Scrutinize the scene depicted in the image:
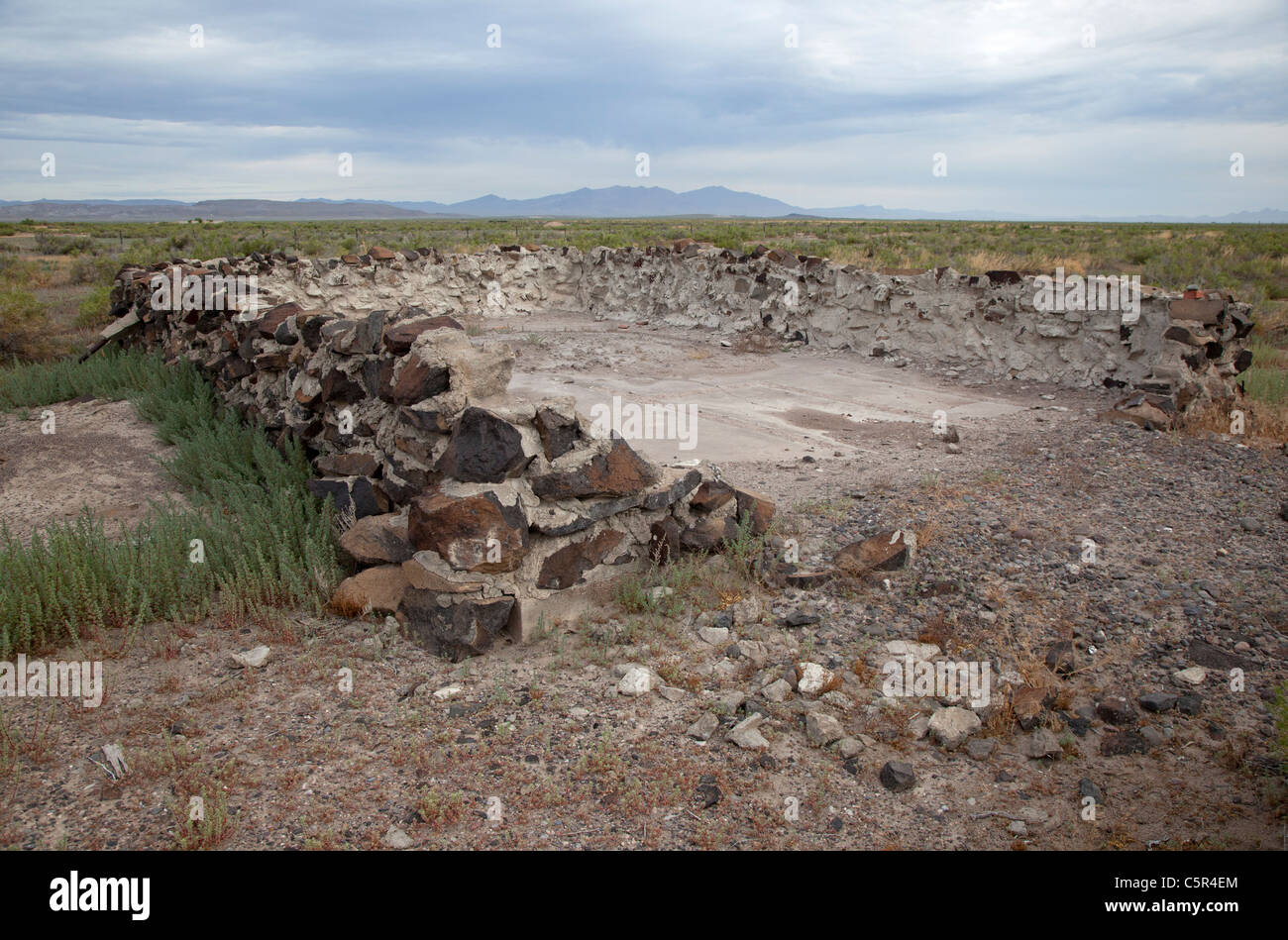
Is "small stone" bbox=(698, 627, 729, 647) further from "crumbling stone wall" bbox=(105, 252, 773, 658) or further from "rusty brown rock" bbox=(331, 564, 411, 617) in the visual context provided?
"rusty brown rock" bbox=(331, 564, 411, 617)

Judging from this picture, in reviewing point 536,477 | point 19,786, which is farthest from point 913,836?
point 19,786

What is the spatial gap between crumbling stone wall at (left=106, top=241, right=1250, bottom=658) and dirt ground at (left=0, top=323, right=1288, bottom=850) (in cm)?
41

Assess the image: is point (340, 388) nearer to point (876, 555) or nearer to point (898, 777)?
point (876, 555)

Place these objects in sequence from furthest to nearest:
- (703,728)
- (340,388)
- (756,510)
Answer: (340,388) < (756,510) < (703,728)

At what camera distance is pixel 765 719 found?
369 centimetres

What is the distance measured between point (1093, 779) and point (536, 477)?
310 cm

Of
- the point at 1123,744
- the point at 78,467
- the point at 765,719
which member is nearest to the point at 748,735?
the point at 765,719

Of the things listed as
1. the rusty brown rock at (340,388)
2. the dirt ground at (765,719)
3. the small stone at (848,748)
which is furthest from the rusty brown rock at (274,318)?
the small stone at (848,748)

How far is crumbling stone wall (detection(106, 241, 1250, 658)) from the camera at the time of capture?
4.40 m

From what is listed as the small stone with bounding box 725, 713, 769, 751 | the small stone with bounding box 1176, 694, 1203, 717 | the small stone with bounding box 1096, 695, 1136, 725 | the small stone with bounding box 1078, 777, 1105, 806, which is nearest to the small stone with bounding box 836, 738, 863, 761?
the small stone with bounding box 725, 713, 769, 751

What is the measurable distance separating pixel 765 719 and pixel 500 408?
2.38 meters

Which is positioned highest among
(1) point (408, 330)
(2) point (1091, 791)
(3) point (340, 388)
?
(1) point (408, 330)

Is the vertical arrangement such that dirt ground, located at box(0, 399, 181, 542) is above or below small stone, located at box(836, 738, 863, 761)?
above

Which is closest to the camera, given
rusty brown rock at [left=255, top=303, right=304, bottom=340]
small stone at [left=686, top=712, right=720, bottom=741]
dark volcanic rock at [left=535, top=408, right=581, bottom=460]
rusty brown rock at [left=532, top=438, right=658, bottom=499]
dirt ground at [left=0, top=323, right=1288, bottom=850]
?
dirt ground at [left=0, top=323, right=1288, bottom=850]
